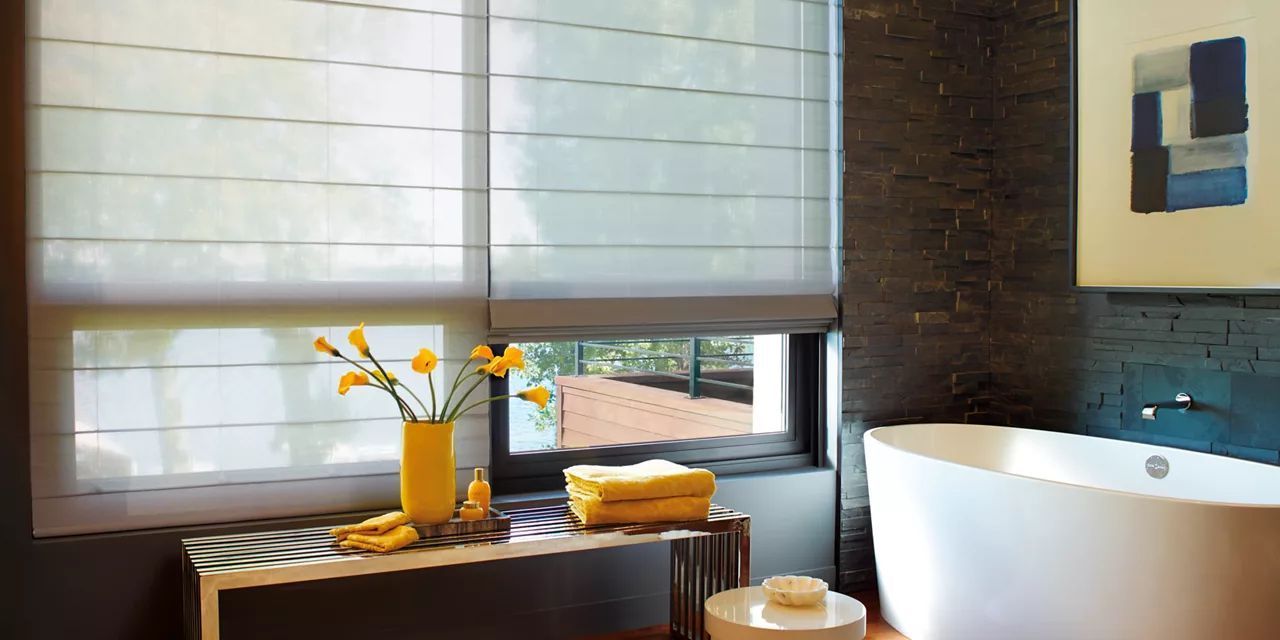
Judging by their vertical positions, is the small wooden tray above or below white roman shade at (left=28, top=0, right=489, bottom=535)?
below

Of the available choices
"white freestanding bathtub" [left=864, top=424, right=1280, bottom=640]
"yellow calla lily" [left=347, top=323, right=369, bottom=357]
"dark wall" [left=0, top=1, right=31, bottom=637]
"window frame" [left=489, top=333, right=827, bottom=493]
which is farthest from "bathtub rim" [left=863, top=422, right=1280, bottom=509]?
"dark wall" [left=0, top=1, right=31, bottom=637]

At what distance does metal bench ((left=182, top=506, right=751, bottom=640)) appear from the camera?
256 cm

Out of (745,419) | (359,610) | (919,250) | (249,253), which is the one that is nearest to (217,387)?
(249,253)

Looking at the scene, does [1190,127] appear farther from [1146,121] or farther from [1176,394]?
[1176,394]

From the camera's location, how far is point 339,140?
122 inches

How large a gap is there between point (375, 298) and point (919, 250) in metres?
2.05

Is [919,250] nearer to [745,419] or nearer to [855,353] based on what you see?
[855,353]

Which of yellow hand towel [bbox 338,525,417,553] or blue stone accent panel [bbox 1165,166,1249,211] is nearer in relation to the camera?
yellow hand towel [bbox 338,525,417,553]

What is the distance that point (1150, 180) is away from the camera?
360cm

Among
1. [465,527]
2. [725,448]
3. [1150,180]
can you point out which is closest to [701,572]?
[725,448]

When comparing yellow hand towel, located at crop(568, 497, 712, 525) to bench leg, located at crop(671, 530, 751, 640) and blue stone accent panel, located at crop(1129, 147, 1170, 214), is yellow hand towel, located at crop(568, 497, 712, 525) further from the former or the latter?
blue stone accent panel, located at crop(1129, 147, 1170, 214)

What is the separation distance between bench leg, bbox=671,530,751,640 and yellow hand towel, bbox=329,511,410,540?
941 mm

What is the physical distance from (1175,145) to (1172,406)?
33.6 inches

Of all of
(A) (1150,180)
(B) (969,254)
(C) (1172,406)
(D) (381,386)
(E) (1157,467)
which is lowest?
(E) (1157,467)
